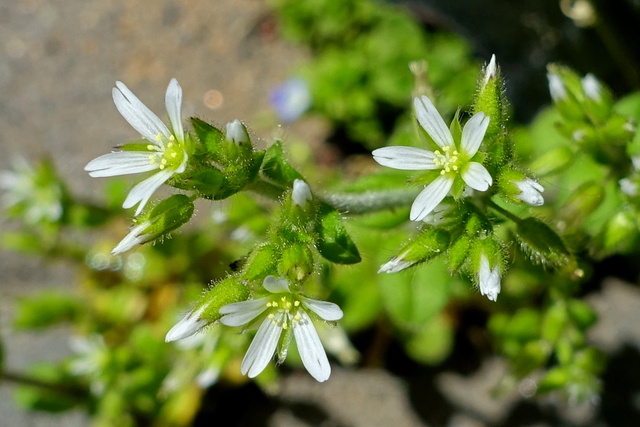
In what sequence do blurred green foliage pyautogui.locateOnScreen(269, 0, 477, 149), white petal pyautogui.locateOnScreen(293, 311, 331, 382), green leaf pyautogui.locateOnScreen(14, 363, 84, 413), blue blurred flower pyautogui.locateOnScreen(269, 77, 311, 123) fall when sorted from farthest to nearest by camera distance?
blue blurred flower pyautogui.locateOnScreen(269, 77, 311, 123) < blurred green foliage pyautogui.locateOnScreen(269, 0, 477, 149) < green leaf pyautogui.locateOnScreen(14, 363, 84, 413) < white petal pyautogui.locateOnScreen(293, 311, 331, 382)

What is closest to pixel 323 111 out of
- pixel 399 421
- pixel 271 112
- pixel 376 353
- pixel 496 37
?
pixel 271 112

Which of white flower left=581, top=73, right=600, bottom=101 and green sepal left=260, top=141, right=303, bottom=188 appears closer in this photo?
green sepal left=260, top=141, right=303, bottom=188

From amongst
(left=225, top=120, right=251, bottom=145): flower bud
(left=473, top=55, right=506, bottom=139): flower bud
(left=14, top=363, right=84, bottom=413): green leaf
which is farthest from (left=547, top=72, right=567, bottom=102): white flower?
(left=14, top=363, right=84, bottom=413): green leaf

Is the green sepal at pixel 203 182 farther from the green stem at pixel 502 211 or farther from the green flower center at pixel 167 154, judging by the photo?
the green stem at pixel 502 211

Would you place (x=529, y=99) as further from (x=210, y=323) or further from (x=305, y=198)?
(x=210, y=323)

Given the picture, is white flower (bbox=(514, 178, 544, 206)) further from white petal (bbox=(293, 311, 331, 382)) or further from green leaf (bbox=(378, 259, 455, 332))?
green leaf (bbox=(378, 259, 455, 332))

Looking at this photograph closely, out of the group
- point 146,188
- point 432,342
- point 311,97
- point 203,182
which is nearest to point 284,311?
point 203,182
